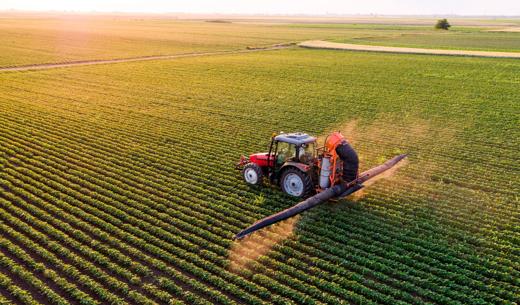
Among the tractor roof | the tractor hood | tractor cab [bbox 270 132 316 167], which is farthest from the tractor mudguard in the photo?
the tractor hood

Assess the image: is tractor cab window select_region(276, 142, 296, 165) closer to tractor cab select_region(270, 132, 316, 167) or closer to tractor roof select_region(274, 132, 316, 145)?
tractor cab select_region(270, 132, 316, 167)

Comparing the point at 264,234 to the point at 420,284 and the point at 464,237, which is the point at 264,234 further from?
the point at 464,237

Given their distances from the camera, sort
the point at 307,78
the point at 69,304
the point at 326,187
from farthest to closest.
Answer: the point at 307,78, the point at 326,187, the point at 69,304

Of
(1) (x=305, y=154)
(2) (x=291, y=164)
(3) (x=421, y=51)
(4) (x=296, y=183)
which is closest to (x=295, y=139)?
(1) (x=305, y=154)

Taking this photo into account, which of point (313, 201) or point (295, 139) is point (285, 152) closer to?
point (295, 139)

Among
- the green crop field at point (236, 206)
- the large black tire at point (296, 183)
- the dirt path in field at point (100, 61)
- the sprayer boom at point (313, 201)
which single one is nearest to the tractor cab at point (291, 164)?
the large black tire at point (296, 183)

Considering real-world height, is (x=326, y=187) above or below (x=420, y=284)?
above

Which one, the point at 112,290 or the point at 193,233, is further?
the point at 193,233

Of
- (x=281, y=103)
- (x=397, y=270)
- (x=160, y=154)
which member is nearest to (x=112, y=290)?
(x=397, y=270)
